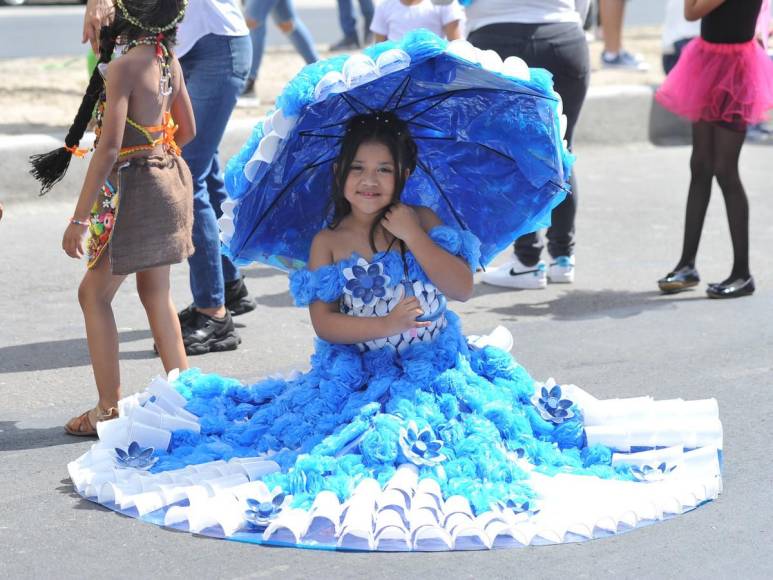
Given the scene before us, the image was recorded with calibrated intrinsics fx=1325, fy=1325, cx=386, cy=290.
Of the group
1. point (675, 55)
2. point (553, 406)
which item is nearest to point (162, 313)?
point (553, 406)

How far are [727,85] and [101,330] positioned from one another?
3.38 meters

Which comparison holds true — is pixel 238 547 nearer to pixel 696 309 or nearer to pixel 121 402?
pixel 121 402

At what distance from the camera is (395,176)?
427cm

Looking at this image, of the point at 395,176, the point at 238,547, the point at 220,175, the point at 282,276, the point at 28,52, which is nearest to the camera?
the point at 238,547

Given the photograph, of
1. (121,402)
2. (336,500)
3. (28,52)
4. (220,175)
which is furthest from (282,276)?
(28,52)

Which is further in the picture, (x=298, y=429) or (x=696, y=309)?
(x=696, y=309)

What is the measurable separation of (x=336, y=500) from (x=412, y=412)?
0.42 metres

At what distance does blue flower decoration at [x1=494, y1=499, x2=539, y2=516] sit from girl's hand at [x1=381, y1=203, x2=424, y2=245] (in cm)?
92

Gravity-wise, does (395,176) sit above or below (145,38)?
below

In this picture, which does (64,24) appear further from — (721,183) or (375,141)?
(375,141)

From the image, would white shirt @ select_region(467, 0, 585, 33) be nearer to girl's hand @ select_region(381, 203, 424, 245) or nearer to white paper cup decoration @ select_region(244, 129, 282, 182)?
girl's hand @ select_region(381, 203, 424, 245)

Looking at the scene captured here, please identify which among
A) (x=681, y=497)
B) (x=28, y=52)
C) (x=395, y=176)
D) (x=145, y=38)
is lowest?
(x=28, y=52)

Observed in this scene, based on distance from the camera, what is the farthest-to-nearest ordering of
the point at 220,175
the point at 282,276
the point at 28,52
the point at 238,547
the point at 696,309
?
1. the point at 28,52
2. the point at 282,276
3. the point at 696,309
4. the point at 220,175
5. the point at 238,547

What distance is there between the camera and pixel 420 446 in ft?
13.1
